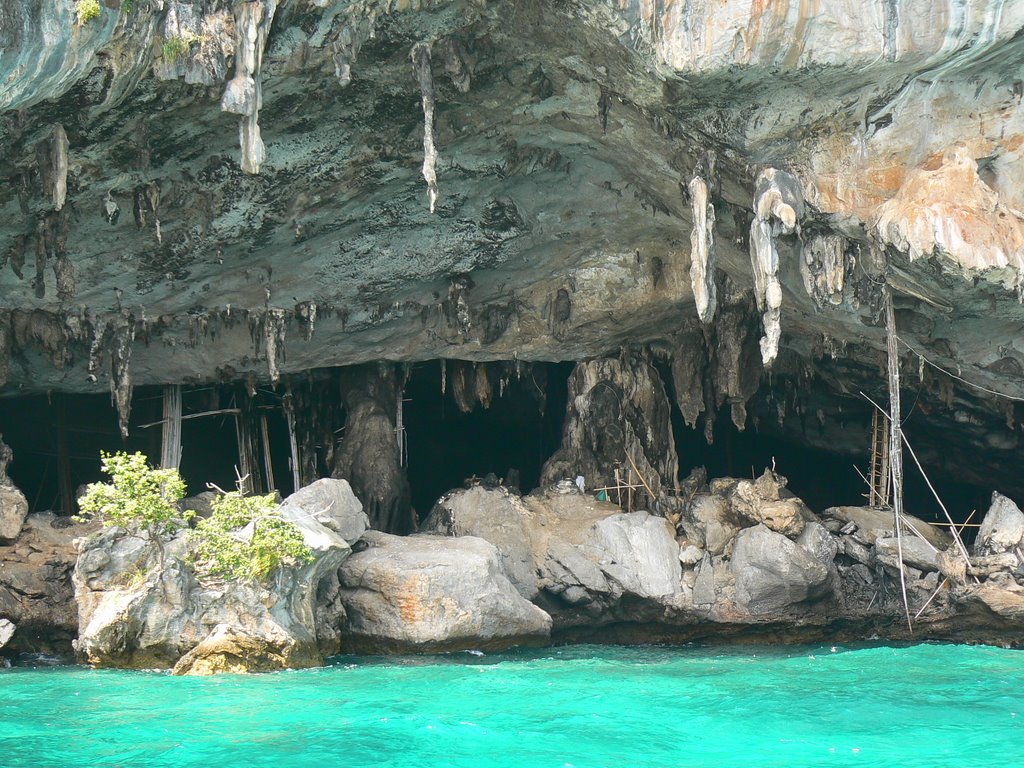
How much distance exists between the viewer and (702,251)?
1545cm

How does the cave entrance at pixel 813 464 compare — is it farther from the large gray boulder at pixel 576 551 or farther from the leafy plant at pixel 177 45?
the leafy plant at pixel 177 45

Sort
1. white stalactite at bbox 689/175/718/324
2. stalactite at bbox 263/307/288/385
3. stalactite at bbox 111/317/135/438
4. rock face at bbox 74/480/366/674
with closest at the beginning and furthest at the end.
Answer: rock face at bbox 74/480/366/674 < white stalactite at bbox 689/175/718/324 < stalactite at bbox 111/317/135/438 < stalactite at bbox 263/307/288/385

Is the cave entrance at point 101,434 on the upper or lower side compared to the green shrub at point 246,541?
upper

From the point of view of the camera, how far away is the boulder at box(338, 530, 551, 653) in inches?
634

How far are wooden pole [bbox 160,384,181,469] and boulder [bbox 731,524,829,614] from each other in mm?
10172

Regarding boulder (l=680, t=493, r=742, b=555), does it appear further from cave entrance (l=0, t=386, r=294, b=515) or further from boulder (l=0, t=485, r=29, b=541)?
boulder (l=0, t=485, r=29, b=541)

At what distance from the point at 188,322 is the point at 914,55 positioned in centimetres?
1130

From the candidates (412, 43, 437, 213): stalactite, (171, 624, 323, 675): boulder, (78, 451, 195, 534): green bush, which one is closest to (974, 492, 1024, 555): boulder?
(412, 43, 437, 213): stalactite

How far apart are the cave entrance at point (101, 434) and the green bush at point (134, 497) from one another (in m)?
7.28

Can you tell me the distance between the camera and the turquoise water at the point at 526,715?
10719 millimetres

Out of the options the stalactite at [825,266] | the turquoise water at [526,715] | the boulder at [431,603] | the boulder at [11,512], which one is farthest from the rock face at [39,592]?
the stalactite at [825,266]

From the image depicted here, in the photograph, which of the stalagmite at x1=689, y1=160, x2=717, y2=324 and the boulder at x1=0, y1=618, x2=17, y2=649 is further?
the stalagmite at x1=689, y1=160, x2=717, y2=324

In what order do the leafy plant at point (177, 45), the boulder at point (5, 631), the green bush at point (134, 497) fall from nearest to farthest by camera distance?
1. the leafy plant at point (177, 45)
2. the green bush at point (134, 497)
3. the boulder at point (5, 631)

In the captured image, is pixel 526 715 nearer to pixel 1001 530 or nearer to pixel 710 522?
pixel 710 522
